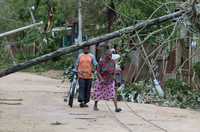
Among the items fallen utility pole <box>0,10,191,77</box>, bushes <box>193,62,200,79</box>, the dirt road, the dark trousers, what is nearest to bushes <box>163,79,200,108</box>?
bushes <box>193,62,200,79</box>

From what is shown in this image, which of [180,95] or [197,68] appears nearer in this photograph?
[180,95]

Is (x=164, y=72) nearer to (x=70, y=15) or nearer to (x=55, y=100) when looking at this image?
(x=55, y=100)

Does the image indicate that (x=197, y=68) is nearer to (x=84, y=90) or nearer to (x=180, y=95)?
(x=180, y=95)

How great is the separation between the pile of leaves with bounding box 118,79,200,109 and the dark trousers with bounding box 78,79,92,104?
2722 mm

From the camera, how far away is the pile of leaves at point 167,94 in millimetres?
18328

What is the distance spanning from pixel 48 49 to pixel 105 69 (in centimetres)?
1660

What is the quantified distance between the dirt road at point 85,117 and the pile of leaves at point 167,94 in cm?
94

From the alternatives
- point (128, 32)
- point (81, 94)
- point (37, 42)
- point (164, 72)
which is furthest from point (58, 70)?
point (128, 32)

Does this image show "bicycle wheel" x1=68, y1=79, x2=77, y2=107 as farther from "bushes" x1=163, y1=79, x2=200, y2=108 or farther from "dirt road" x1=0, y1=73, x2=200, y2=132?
"bushes" x1=163, y1=79, x2=200, y2=108

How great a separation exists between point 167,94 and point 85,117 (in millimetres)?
5307

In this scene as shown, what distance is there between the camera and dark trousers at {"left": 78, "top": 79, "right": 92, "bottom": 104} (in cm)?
1675

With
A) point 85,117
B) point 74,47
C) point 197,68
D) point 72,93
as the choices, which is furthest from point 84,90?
point 74,47

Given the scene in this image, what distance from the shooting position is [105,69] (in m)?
15.8

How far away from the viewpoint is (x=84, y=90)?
16.8 metres
